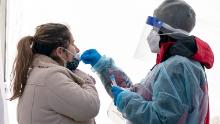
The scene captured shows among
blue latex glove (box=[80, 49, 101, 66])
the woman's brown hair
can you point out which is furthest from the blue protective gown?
the woman's brown hair

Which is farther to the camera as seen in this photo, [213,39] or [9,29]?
[9,29]

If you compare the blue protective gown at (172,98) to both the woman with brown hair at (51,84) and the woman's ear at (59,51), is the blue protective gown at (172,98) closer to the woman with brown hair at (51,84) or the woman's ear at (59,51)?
the woman with brown hair at (51,84)

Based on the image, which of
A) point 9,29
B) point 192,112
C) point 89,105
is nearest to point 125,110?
point 89,105

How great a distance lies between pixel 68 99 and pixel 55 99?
5 centimetres

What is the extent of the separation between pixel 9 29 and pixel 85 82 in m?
1.17

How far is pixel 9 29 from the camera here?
7.45 feet

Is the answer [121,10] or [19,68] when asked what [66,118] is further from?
[121,10]

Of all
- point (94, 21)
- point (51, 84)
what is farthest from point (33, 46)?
point (94, 21)

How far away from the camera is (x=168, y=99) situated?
3.58 feet

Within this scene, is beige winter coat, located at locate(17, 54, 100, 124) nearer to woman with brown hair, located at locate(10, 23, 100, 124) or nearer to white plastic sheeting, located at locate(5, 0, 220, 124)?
woman with brown hair, located at locate(10, 23, 100, 124)

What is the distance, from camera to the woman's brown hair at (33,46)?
4.18ft

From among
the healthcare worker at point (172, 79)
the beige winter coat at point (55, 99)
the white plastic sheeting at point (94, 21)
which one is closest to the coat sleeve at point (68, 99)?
the beige winter coat at point (55, 99)

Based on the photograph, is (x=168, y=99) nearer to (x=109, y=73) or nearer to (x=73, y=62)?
(x=109, y=73)

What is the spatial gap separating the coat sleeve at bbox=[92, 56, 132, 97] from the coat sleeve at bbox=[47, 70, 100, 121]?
0.57ft
